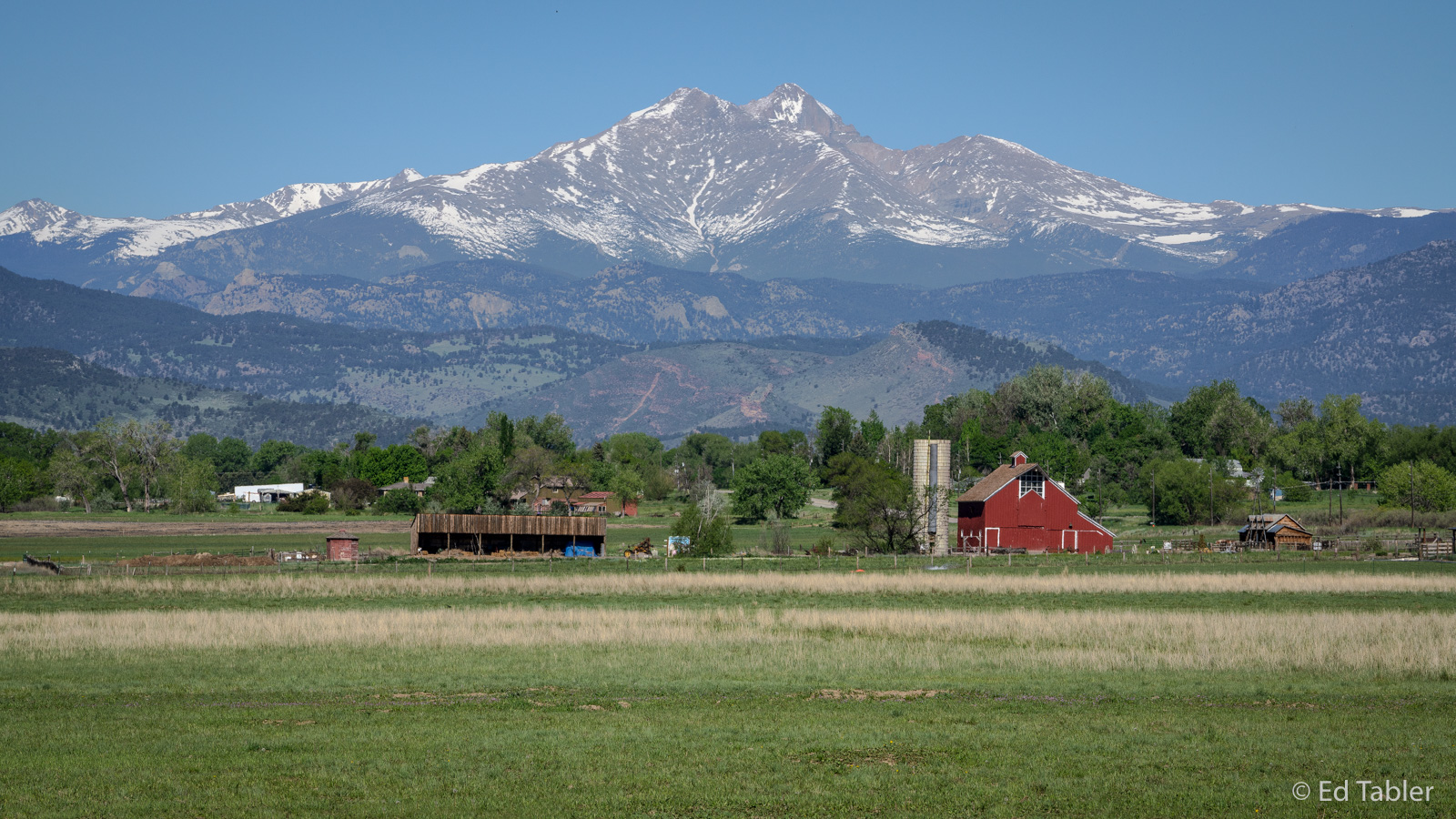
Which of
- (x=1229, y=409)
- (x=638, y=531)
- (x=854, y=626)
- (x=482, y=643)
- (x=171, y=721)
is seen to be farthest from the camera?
(x=1229, y=409)

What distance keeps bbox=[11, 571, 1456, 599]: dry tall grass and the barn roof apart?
2522 centimetres

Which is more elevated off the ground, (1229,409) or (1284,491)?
(1229,409)

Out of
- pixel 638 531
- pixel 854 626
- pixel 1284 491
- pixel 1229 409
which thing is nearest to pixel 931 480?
pixel 638 531

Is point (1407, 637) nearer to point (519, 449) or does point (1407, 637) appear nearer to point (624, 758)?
point (624, 758)

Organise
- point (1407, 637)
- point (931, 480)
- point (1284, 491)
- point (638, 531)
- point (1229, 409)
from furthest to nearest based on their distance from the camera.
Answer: point (1229, 409) < point (1284, 491) < point (638, 531) < point (931, 480) < point (1407, 637)

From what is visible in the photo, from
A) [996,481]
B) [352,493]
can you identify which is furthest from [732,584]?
[352,493]

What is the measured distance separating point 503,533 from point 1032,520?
1385 inches

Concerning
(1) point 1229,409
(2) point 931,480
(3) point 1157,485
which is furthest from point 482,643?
(1) point 1229,409

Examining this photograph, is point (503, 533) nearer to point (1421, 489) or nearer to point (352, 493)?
point (352, 493)

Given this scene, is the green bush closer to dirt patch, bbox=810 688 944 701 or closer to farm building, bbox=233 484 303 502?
farm building, bbox=233 484 303 502

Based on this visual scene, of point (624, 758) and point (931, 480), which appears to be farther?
point (931, 480)

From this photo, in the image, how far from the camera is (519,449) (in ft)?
495

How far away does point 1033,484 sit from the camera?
278 ft

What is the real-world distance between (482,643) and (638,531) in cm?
7843
